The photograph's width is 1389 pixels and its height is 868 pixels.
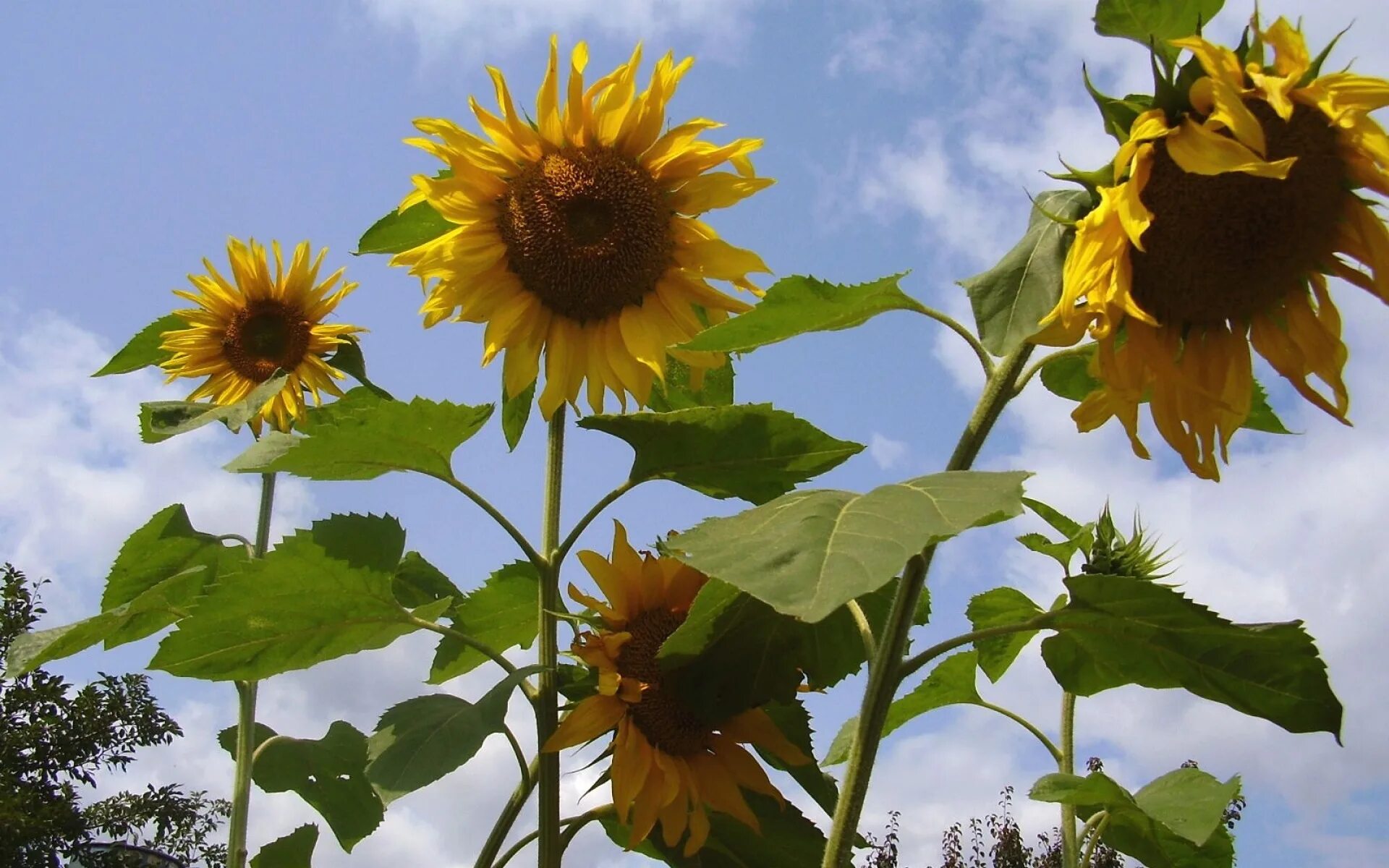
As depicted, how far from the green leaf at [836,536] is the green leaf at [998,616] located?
3.17ft

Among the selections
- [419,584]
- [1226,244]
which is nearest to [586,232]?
[419,584]

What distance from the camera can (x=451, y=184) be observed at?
1864 mm

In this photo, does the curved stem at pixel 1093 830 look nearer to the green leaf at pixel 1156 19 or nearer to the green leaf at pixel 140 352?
the green leaf at pixel 1156 19

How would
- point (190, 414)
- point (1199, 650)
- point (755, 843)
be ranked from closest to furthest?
point (1199, 650) → point (755, 843) → point (190, 414)

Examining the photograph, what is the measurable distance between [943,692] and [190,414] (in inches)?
62.7

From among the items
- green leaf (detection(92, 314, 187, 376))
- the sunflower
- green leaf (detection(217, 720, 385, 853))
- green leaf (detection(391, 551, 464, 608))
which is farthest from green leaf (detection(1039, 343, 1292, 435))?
green leaf (detection(92, 314, 187, 376))

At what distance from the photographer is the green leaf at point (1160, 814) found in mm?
1646

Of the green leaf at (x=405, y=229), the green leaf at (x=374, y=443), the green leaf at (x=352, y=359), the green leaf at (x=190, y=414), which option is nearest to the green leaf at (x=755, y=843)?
the green leaf at (x=374, y=443)

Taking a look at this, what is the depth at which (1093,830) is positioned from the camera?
2014mm

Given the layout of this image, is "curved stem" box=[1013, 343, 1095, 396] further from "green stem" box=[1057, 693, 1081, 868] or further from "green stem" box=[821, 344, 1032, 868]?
"green stem" box=[1057, 693, 1081, 868]

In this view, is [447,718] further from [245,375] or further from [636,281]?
[245,375]

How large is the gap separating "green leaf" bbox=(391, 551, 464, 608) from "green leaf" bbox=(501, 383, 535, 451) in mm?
285

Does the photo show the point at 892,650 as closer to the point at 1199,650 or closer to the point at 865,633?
the point at 865,633

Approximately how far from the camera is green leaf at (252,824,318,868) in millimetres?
2168
